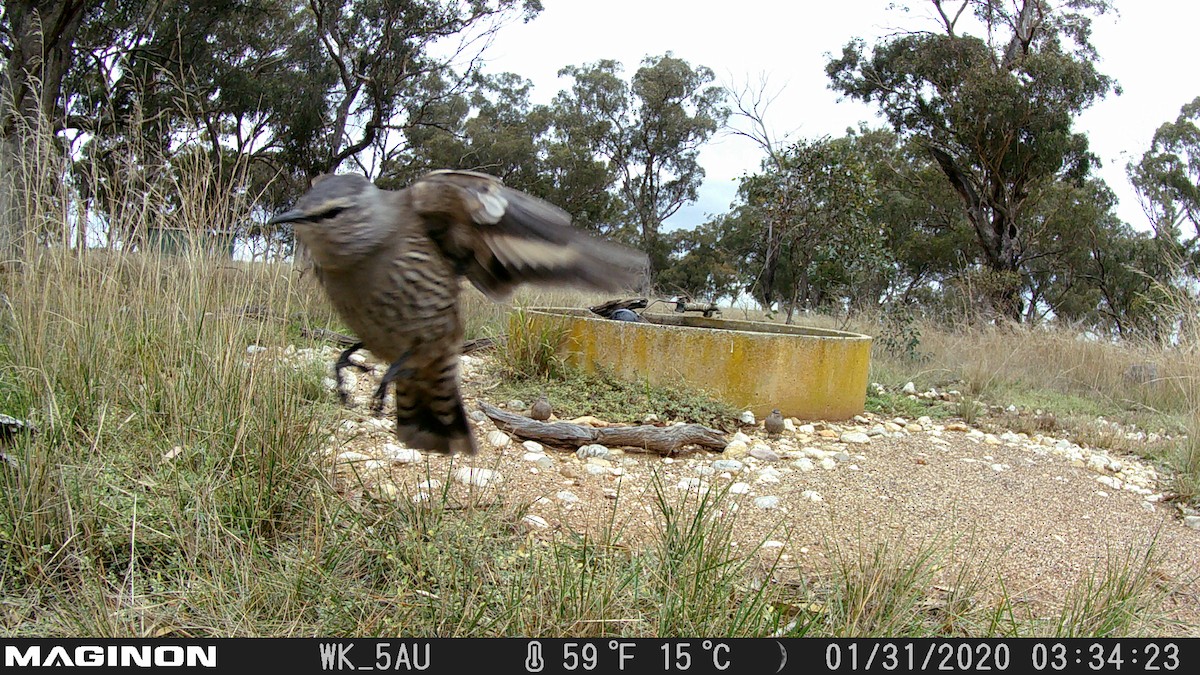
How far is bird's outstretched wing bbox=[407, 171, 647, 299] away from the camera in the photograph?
101cm

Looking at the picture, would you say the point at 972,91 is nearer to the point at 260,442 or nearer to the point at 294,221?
the point at 260,442

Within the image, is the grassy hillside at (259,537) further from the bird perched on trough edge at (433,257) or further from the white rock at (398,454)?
the bird perched on trough edge at (433,257)

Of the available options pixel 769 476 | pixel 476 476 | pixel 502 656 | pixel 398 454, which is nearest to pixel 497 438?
pixel 398 454

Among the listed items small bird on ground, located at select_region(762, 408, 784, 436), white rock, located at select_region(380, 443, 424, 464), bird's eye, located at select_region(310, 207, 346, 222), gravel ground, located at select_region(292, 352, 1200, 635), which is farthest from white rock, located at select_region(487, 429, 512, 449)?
bird's eye, located at select_region(310, 207, 346, 222)

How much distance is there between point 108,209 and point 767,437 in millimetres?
4228

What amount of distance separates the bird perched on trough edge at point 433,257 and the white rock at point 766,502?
326cm

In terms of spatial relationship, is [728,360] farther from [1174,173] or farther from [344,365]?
[1174,173]

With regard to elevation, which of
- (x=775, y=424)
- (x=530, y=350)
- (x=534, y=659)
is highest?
(x=530, y=350)

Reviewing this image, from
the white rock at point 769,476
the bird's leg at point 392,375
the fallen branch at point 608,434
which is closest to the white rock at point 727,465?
the white rock at point 769,476

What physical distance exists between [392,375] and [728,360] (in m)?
5.28

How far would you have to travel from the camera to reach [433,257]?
1090 millimetres

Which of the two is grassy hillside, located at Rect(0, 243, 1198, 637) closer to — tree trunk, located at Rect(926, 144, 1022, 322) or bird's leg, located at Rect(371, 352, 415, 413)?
bird's leg, located at Rect(371, 352, 415, 413)

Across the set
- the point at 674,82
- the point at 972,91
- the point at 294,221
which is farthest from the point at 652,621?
the point at 972,91

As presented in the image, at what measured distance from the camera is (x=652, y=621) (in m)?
2.49
